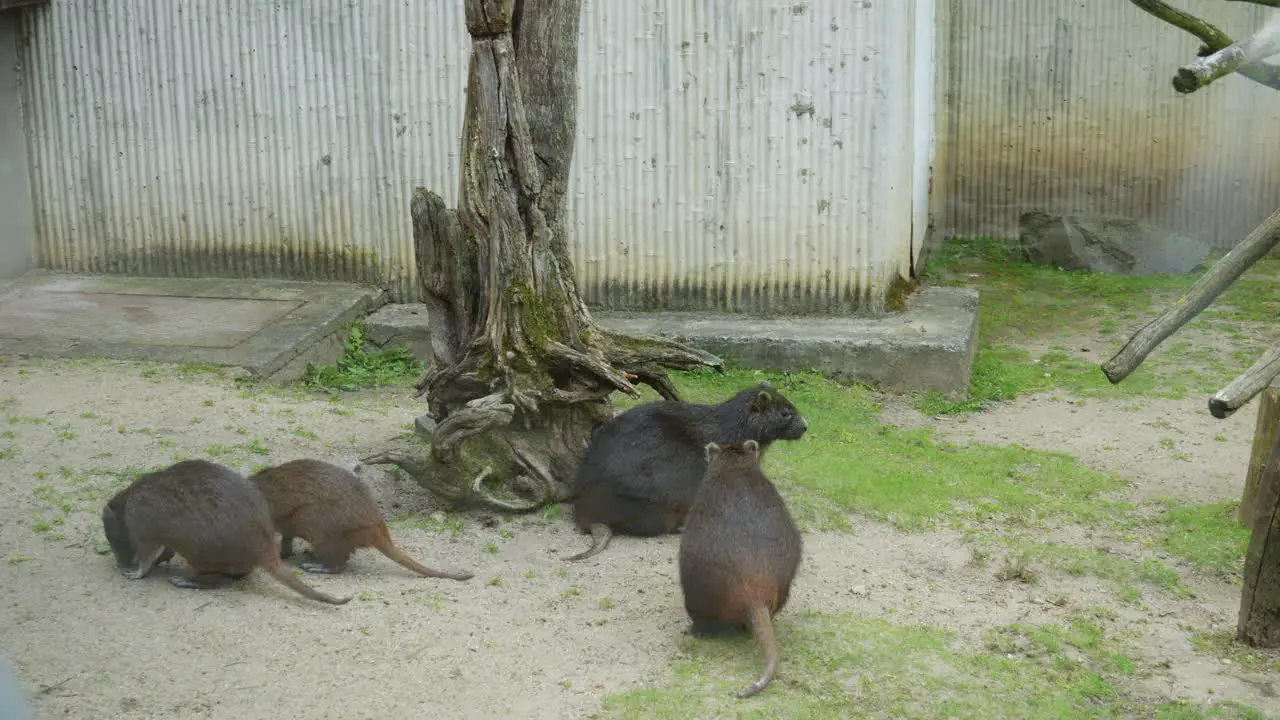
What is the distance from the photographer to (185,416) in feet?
28.8

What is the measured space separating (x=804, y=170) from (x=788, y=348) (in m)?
1.54

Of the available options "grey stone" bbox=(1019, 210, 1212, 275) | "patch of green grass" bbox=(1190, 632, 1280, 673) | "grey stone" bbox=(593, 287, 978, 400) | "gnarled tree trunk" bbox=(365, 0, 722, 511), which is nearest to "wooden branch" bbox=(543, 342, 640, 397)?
"gnarled tree trunk" bbox=(365, 0, 722, 511)

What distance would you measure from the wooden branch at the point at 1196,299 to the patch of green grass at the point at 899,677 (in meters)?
1.32

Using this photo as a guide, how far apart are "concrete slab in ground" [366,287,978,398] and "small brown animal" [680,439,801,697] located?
15.0ft

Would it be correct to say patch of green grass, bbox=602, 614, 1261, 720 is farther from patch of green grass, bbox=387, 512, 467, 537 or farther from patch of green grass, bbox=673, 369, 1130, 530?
patch of green grass, bbox=387, 512, 467, 537

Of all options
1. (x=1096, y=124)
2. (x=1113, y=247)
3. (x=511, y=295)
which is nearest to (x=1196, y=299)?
(x=511, y=295)

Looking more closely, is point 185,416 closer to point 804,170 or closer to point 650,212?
point 650,212

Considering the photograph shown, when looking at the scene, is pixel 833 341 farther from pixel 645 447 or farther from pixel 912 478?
pixel 645 447

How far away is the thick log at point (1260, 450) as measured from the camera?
7.54 metres

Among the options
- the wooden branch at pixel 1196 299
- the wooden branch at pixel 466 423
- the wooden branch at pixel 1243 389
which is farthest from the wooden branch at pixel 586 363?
the wooden branch at pixel 1243 389

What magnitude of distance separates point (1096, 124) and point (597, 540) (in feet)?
34.9

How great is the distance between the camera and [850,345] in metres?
10.4

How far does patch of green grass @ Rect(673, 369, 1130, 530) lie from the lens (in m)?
7.83

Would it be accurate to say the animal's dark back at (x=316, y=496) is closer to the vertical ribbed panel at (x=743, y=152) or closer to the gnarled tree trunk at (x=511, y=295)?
the gnarled tree trunk at (x=511, y=295)
